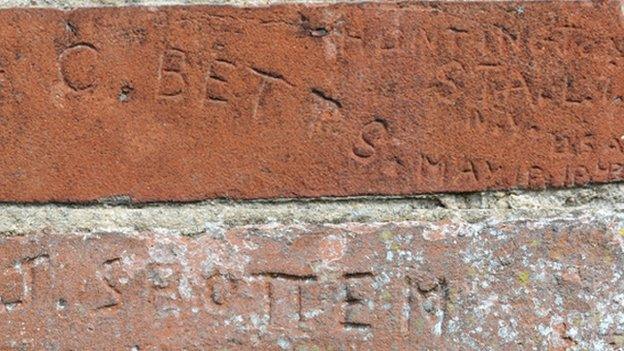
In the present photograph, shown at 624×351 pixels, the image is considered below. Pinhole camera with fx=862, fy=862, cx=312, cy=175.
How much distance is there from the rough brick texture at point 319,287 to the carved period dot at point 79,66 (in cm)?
13

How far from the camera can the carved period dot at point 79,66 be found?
0.68 m

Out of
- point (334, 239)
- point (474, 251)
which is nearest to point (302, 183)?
point (334, 239)

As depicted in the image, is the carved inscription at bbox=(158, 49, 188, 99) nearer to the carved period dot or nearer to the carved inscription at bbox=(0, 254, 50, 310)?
the carved period dot

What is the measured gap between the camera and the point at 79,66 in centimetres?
68

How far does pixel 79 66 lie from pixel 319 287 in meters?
0.26

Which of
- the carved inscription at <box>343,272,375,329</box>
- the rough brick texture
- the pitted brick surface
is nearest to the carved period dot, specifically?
the pitted brick surface

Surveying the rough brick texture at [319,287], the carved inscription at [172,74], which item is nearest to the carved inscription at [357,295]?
the rough brick texture at [319,287]

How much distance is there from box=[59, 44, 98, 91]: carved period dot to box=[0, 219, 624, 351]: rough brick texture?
0.13m

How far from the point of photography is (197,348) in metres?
0.71

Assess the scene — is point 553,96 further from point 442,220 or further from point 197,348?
point 197,348

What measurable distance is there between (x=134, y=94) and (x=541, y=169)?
339mm

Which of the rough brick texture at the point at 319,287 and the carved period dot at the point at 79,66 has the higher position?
the carved period dot at the point at 79,66

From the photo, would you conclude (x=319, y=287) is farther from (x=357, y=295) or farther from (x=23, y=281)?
(x=23, y=281)

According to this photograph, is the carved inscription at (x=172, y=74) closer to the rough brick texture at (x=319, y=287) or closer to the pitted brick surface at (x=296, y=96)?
the pitted brick surface at (x=296, y=96)
